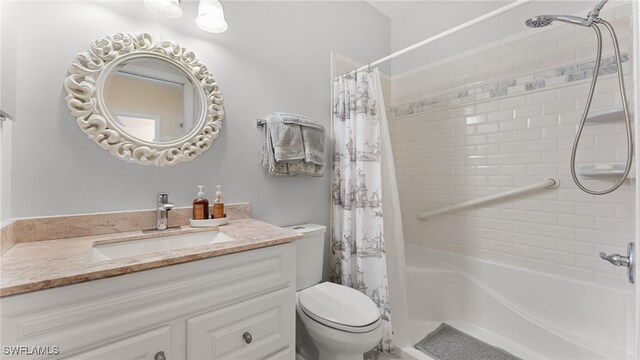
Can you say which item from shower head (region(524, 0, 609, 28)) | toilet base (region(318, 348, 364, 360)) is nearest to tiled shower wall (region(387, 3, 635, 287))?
shower head (region(524, 0, 609, 28))

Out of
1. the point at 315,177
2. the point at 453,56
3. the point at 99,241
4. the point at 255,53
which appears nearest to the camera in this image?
the point at 99,241

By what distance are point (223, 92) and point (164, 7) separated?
432 mm

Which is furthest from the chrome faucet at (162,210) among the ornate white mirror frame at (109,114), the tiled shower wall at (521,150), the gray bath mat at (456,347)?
the tiled shower wall at (521,150)

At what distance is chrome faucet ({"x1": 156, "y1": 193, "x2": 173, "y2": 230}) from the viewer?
1188 mm

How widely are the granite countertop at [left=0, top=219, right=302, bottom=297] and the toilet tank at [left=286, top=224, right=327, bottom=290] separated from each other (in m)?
0.42

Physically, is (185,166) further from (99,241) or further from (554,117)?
(554,117)

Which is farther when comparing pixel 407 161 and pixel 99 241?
pixel 407 161

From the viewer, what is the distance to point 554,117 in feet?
5.28

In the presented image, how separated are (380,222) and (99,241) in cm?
135

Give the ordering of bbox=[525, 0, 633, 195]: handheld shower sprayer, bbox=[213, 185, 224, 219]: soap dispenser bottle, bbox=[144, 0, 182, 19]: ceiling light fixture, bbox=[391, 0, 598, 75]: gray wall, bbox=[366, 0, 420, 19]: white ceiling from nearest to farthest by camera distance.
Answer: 1. bbox=[144, 0, 182, 19]: ceiling light fixture
2. bbox=[525, 0, 633, 195]: handheld shower sprayer
3. bbox=[213, 185, 224, 219]: soap dispenser bottle
4. bbox=[391, 0, 598, 75]: gray wall
5. bbox=[366, 0, 420, 19]: white ceiling

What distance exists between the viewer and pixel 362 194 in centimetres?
164

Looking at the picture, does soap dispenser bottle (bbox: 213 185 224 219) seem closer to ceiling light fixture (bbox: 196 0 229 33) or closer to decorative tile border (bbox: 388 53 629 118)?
ceiling light fixture (bbox: 196 0 229 33)

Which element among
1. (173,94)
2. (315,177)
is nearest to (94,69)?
(173,94)

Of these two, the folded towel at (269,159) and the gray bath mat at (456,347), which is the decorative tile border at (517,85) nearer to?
the folded towel at (269,159)
